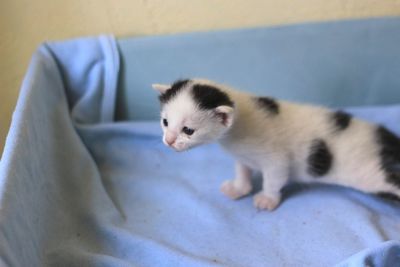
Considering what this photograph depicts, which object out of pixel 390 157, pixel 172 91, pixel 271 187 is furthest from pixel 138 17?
pixel 390 157

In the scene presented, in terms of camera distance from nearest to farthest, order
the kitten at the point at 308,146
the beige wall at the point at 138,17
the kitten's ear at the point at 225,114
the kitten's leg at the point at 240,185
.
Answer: the kitten's ear at the point at 225,114
the kitten at the point at 308,146
the kitten's leg at the point at 240,185
the beige wall at the point at 138,17

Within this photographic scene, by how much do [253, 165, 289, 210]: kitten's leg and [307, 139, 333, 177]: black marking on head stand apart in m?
0.07

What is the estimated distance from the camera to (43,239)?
96cm

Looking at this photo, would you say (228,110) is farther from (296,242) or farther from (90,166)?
(90,166)

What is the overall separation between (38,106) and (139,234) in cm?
39

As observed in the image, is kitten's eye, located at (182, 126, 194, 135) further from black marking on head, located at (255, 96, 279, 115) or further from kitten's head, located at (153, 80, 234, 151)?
black marking on head, located at (255, 96, 279, 115)

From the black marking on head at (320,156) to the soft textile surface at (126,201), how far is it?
120 millimetres

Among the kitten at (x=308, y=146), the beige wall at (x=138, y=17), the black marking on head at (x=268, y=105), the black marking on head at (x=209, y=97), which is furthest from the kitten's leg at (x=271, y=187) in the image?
the beige wall at (x=138, y=17)

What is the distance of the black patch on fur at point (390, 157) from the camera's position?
106 cm

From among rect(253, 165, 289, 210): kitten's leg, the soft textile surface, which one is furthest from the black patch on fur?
rect(253, 165, 289, 210): kitten's leg

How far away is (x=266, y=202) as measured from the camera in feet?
3.76

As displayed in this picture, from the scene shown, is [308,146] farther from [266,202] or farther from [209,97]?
[209,97]

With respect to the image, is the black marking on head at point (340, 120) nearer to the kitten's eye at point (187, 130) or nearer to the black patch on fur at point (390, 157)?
the black patch on fur at point (390, 157)

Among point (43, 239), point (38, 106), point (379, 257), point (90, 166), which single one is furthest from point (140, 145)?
point (379, 257)
